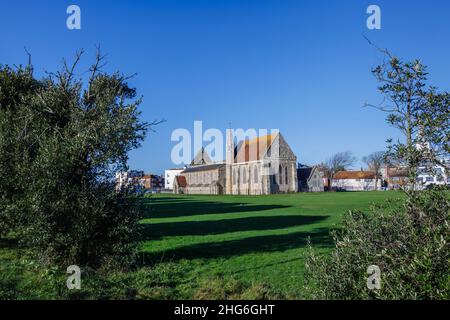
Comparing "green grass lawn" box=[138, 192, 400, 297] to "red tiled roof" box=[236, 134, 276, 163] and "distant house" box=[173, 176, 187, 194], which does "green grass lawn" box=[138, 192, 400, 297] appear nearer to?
"red tiled roof" box=[236, 134, 276, 163]

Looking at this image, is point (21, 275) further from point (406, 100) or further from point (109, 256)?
point (406, 100)

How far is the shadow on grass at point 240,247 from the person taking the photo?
15250 millimetres

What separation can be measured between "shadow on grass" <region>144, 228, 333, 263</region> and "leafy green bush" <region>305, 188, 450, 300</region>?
27.2 feet

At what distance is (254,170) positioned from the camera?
104875 mm

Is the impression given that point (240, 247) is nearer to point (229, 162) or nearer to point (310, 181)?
point (229, 162)

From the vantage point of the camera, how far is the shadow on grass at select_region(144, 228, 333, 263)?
15.2 meters

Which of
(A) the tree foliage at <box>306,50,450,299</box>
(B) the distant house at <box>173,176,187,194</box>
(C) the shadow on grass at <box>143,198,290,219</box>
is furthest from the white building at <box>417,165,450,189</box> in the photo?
(B) the distant house at <box>173,176,187,194</box>

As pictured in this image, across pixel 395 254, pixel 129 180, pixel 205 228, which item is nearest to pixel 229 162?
pixel 205 228

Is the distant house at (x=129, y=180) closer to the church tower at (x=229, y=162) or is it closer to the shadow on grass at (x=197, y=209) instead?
the shadow on grass at (x=197, y=209)

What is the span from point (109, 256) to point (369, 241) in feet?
→ 29.1
